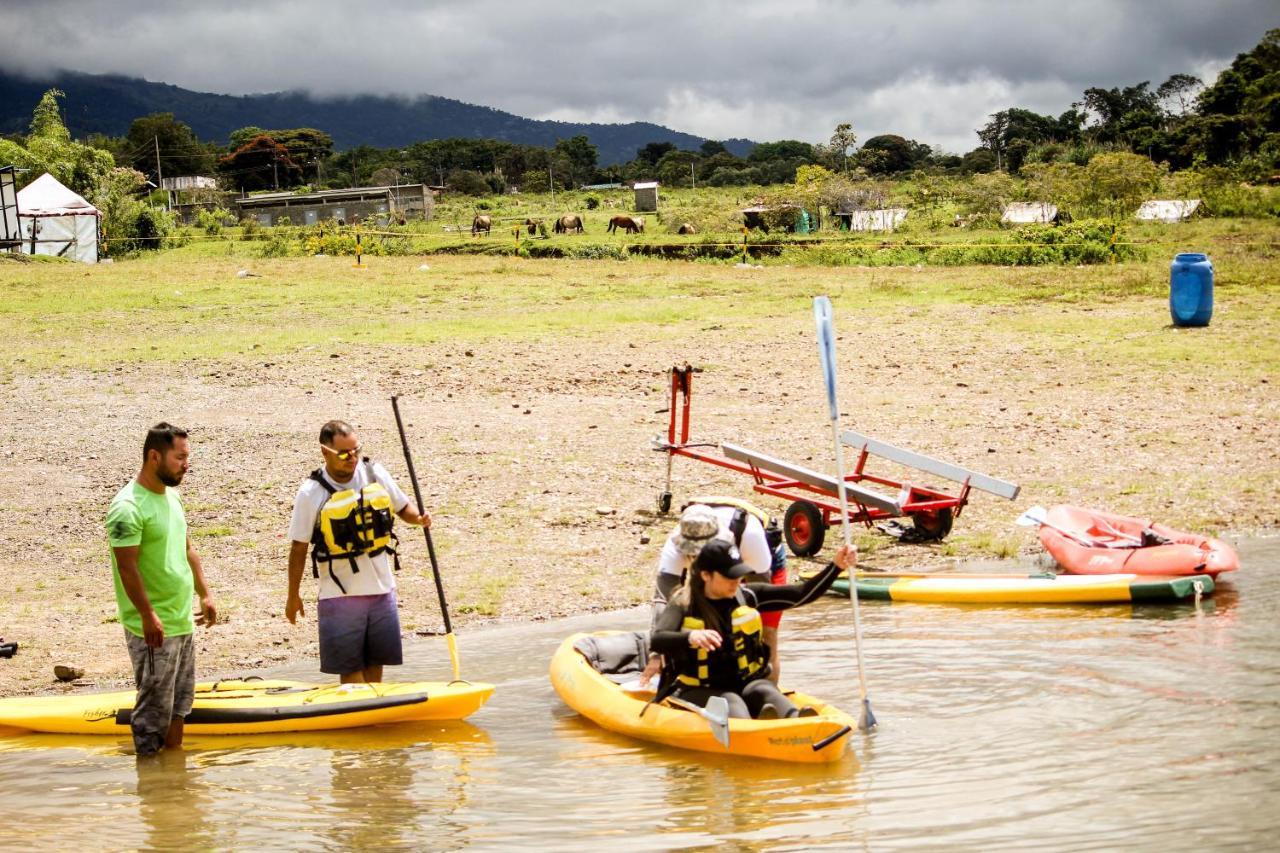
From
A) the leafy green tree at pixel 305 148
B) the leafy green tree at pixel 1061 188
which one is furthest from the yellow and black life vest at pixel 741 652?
the leafy green tree at pixel 305 148

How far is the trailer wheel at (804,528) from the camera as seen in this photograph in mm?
11648

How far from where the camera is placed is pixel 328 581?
Answer: 7812 millimetres

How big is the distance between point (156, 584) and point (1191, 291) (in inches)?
719

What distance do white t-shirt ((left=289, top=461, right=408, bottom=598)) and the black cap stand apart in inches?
71.1

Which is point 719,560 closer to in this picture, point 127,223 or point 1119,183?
point 1119,183

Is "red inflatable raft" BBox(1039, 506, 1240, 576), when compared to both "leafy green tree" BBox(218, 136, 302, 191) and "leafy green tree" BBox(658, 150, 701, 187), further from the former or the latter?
"leafy green tree" BBox(218, 136, 302, 191)

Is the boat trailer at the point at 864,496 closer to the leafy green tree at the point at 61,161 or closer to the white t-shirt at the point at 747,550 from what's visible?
the white t-shirt at the point at 747,550

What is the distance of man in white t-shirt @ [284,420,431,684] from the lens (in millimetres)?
7660

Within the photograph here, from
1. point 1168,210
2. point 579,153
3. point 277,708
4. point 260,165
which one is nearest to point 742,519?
point 277,708

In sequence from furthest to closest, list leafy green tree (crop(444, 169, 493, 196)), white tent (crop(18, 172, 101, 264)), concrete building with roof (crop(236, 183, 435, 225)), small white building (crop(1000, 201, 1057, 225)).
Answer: leafy green tree (crop(444, 169, 493, 196)), concrete building with roof (crop(236, 183, 435, 225)), white tent (crop(18, 172, 101, 264)), small white building (crop(1000, 201, 1057, 225))

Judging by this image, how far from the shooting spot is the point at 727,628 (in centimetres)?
720

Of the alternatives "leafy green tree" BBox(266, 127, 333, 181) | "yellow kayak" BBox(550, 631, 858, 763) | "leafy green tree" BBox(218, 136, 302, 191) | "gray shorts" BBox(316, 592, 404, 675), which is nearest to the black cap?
"yellow kayak" BBox(550, 631, 858, 763)

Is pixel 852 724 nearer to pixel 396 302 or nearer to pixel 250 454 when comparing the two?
pixel 250 454

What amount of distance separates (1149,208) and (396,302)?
947 inches
